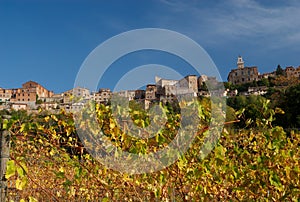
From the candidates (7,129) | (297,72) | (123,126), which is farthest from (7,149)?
(297,72)

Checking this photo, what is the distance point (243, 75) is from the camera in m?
68.3

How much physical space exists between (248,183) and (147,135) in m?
0.75

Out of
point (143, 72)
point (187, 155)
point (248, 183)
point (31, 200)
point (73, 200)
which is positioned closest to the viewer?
point (31, 200)

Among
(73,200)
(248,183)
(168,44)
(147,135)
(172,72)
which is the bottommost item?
(73,200)

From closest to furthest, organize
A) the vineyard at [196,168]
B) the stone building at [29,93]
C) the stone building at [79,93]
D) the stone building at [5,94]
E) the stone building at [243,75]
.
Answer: the vineyard at [196,168]
the stone building at [79,93]
the stone building at [29,93]
the stone building at [243,75]
the stone building at [5,94]

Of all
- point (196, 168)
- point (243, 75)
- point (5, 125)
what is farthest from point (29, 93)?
point (196, 168)

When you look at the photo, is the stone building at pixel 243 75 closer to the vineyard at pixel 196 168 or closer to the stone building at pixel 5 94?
the stone building at pixel 5 94

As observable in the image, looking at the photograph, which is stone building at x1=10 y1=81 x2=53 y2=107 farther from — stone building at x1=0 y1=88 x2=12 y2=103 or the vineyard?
the vineyard

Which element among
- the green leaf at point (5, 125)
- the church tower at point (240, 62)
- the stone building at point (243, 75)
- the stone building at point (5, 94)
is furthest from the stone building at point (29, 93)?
the green leaf at point (5, 125)

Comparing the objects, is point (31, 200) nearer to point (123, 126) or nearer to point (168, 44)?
point (123, 126)

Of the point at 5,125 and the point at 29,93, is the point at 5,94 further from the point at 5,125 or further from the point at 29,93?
the point at 5,125

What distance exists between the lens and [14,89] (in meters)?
67.8

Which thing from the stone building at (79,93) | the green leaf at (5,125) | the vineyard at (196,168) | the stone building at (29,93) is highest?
the stone building at (29,93)

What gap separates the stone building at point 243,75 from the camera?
66250mm
